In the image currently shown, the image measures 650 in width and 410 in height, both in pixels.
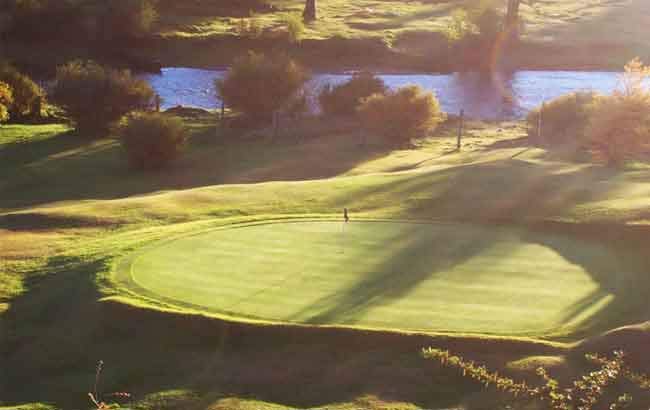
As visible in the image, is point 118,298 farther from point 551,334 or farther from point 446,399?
point 551,334

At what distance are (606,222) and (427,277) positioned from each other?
280 inches

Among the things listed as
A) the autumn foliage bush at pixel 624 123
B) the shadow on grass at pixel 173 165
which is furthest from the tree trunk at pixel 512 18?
the autumn foliage bush at pixel 624 123

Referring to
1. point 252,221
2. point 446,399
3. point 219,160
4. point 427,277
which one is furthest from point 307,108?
point 446,399

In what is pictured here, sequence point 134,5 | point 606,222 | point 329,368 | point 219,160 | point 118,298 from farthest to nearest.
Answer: point 134,5, point 219,160, point 606,222, point 118,298, point 329,368

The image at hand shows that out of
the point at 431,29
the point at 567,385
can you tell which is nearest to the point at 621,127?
the point at 567,385

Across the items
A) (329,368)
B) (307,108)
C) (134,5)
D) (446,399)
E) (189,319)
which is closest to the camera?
(446,399)

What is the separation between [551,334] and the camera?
15820 mm

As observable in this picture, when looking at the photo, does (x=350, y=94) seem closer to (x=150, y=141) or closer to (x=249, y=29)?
(x=150, y=141)

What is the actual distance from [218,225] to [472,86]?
67964 mm

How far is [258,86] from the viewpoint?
55.8m

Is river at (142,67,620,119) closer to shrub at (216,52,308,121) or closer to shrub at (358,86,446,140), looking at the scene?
shrub at (216,52,308,121)

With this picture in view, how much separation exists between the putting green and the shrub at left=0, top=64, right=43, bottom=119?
3932 cm

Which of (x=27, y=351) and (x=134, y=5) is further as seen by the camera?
(x=134, y=5)

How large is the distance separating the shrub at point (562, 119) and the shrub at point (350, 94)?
1099cm
